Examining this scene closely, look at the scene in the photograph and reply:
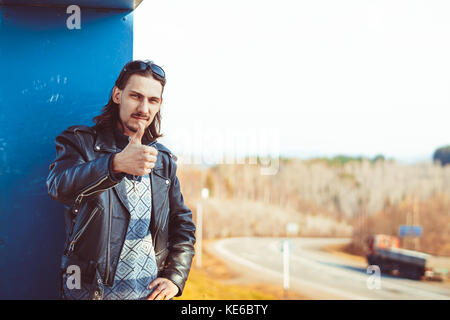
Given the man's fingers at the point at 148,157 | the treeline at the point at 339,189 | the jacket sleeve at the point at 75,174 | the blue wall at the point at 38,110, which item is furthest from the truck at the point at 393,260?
the man's fingers at the point at 148,157

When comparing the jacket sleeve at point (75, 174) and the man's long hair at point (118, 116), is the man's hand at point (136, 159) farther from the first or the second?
the man's long hair at point (118, 116)

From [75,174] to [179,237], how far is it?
2.27 feet

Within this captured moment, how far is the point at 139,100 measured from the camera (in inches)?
93.5

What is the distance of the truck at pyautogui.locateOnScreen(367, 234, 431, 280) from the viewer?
870 inches

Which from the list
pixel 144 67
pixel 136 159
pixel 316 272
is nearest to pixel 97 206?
pixel 136 159

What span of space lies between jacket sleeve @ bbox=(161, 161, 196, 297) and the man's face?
1.04 feet

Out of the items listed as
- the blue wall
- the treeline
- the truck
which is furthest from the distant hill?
the blue wall

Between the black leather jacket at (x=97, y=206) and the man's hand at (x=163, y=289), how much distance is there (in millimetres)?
35

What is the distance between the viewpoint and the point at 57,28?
2994 millimetres

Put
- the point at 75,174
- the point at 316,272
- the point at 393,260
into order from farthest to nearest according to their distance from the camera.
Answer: the point at 316,272, the point at 393,260, the point at 75,174

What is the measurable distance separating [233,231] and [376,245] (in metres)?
12.0

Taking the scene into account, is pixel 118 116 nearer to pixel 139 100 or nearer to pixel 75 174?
pixel 139 100
